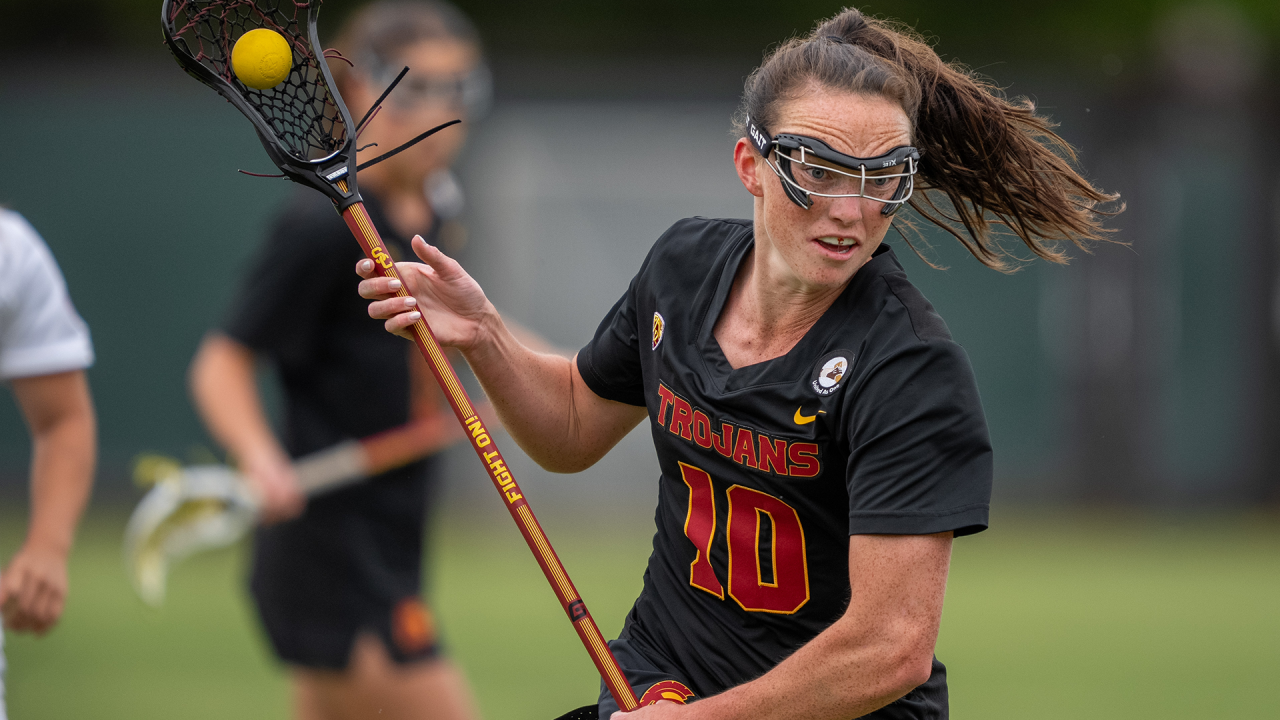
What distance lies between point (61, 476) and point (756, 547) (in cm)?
196

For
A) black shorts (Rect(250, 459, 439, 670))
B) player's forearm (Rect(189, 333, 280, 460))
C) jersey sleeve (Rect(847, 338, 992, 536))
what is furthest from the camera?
player's forearm (Rect(189, 333, 280, 460))

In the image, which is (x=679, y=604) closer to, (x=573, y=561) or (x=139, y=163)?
(x=573, y=561)

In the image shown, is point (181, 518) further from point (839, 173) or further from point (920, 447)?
point (920, 447)

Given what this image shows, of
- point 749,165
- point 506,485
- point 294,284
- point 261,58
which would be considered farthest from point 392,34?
point 506,485

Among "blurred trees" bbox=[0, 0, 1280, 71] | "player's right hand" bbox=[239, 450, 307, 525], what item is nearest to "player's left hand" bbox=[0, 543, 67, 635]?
"player's right hand" bbox=[239, 450, 307, 525]

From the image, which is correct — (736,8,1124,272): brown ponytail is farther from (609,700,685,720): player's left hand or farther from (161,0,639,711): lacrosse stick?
(609,700,685,720): player's left hand

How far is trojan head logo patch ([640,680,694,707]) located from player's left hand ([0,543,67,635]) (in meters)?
1.62

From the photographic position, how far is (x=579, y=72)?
41.5 feet

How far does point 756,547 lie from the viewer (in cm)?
286

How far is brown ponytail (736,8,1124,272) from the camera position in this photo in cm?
283

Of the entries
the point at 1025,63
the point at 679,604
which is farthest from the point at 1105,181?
the point at 679,604

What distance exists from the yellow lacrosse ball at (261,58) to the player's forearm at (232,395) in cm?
211

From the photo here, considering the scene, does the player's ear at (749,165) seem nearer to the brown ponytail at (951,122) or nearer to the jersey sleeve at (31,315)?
the brown ponytail at (951,122)

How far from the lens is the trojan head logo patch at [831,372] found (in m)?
2.70
